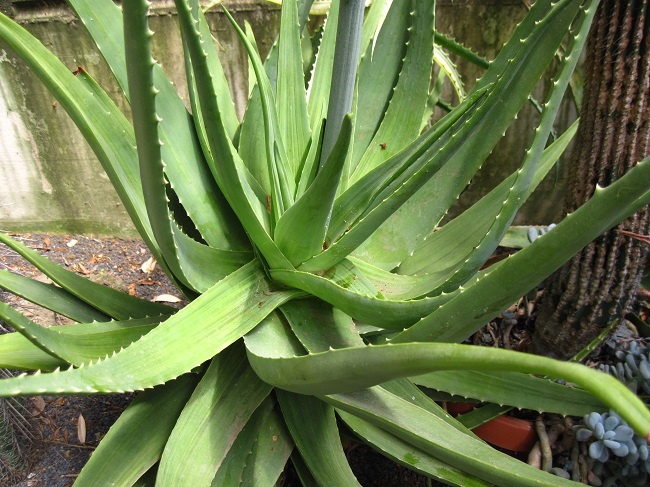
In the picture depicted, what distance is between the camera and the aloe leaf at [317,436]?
22.8 inches

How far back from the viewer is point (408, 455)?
0.60 meters

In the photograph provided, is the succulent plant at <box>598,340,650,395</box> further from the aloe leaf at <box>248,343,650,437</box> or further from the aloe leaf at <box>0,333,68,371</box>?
the aloe leaf at <box>0,333,68,371</box>

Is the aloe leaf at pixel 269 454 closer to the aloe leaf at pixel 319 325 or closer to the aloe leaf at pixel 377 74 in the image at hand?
the aloe leaf at pixel 319 325

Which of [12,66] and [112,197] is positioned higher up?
[12,66]

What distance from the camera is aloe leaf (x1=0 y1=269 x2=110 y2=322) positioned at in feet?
2.04

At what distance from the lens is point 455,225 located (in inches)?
30.2

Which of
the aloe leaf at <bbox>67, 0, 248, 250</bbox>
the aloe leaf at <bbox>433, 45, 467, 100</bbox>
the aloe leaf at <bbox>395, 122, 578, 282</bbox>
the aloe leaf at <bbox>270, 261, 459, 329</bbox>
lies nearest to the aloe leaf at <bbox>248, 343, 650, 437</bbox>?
the aloe leaf at <bbox>270, 261, 459, 329</bbox>

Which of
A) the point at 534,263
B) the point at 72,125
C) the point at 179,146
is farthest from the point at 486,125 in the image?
the point at 72,125

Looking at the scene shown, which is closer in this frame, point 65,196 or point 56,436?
point 56,436

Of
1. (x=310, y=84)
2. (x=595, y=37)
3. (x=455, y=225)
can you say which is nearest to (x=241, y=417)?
(x=455, y=225)

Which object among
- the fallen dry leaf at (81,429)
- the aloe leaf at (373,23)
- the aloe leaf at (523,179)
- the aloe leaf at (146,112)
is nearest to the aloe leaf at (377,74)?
the aloe leaf at (373,23)

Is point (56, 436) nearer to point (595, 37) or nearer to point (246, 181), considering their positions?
point (246, 181)

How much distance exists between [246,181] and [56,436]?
62 centimetres

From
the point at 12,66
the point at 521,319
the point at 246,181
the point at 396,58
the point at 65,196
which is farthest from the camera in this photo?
the point at 65,196
